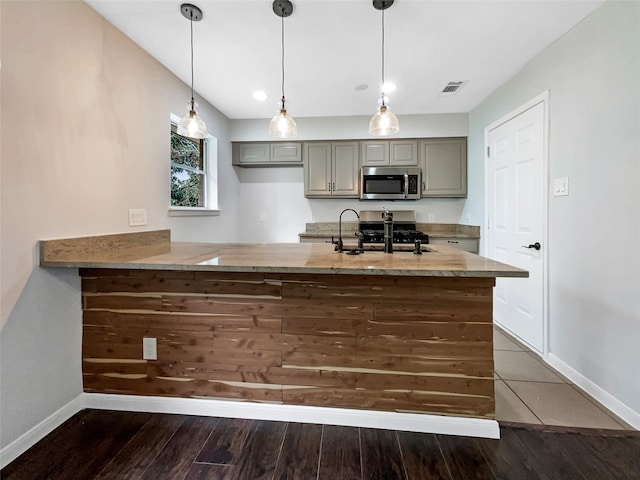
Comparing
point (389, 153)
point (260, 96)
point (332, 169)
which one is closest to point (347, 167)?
point (332, 169)

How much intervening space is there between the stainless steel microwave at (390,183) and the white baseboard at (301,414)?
2823 millimetres

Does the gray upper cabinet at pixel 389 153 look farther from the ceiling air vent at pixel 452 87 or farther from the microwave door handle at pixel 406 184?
the ceiling air vent at pixel 452 87

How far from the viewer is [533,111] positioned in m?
2.56

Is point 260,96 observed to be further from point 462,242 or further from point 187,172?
point 462,242

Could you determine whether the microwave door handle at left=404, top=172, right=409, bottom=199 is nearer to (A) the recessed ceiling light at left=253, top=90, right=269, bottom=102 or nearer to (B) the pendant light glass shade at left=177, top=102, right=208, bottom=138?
(A) the recessed ceiling light at left=253, top=90, right=269, bottom=102

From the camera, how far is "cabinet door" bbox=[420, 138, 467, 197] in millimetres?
3918

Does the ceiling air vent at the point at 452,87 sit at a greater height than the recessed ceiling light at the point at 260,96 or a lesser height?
greater

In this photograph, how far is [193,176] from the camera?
11.2 ft

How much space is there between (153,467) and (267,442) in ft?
1.71

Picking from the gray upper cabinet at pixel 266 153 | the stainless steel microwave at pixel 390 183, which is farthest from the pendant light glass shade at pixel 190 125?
the stainless steel microwave at pixel 390 183

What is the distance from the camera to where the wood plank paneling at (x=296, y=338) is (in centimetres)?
158

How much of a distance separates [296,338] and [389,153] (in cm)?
306

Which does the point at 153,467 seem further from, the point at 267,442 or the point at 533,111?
the point at 533,111

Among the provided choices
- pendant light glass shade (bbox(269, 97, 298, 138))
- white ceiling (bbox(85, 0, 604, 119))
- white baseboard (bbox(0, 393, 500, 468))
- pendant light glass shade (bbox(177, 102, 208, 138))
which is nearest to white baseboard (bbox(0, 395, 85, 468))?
white baseboard (bbox(0, 393, 500, 468))
